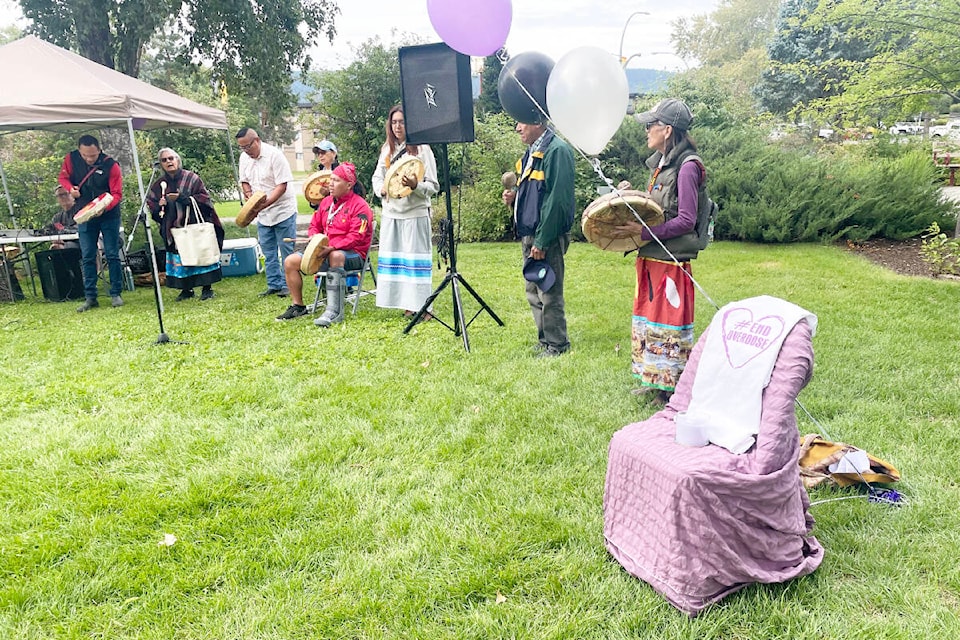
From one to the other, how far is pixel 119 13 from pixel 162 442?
31.9ft

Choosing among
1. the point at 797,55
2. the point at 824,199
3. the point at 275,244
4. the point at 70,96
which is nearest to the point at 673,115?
the point at 275,244

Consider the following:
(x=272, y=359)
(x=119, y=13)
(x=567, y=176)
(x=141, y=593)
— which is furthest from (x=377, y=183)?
(x=119, y=13)

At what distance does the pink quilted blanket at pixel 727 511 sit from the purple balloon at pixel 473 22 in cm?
280

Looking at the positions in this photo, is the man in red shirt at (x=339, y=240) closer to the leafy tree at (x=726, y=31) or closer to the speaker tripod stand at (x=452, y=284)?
the speaker tripod stand at (x=452, y=284)

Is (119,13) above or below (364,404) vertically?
above

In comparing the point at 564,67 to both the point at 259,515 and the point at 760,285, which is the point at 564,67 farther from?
the point at 760,285

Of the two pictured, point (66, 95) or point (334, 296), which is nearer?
point (66, 95)

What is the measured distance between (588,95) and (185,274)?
5.37 m

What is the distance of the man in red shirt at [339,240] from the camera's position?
5.97 m

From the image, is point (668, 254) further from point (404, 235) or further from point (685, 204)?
point (404, 235)

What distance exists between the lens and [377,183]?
599 cm

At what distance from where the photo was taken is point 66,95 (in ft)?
19.2

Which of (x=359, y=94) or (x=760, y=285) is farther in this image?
(x=359, y=94)

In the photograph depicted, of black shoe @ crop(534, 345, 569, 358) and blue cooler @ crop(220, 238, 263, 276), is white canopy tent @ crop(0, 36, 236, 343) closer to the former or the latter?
blue cooler @ crop(220, 238, 263, 276)
